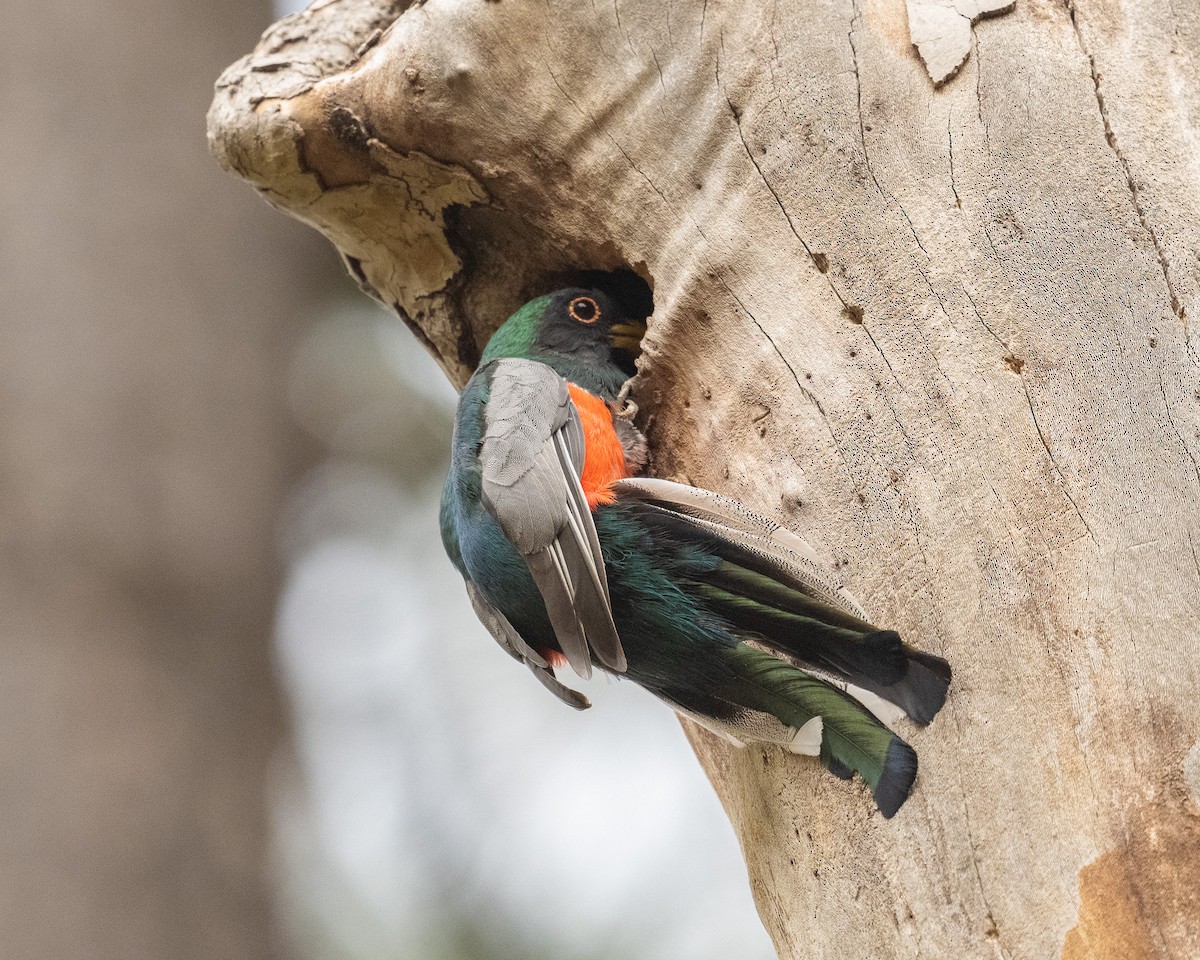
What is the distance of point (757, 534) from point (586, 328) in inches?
45.3

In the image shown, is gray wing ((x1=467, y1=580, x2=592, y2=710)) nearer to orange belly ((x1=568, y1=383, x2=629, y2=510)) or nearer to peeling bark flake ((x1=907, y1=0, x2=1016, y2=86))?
orange belly ((x1=568, y1=383, x2=629, y2=510))

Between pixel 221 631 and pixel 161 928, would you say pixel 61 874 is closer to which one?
pixel 161 928

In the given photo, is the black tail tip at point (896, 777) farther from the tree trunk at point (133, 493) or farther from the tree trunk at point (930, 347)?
the tree trunk at point (133, 493)

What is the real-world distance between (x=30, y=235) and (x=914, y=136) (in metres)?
4.50

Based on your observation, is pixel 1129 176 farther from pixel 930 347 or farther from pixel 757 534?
pixel 757 534

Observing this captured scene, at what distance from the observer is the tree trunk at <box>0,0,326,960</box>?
14.5 feet

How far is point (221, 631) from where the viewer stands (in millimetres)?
5168

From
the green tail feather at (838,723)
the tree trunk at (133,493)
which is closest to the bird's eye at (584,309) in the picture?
the green tail feather at (838,723)

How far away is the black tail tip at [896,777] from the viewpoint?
1.82 meters

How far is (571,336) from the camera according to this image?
297cm

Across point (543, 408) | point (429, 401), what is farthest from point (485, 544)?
point (429, 401)

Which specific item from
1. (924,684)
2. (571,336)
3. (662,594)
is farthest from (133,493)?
(924,684)

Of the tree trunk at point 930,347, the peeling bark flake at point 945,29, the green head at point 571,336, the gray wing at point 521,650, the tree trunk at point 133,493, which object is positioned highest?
the peeling bark flake at point 945,29

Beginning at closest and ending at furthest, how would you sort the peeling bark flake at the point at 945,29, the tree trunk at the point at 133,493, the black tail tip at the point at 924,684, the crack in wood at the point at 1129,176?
the black tail tip at the point at 924,684
the crack in wood at the point at 1129,176
the peeling bark flake at the point at 945,29
the tree trunk at the point at 133,493
